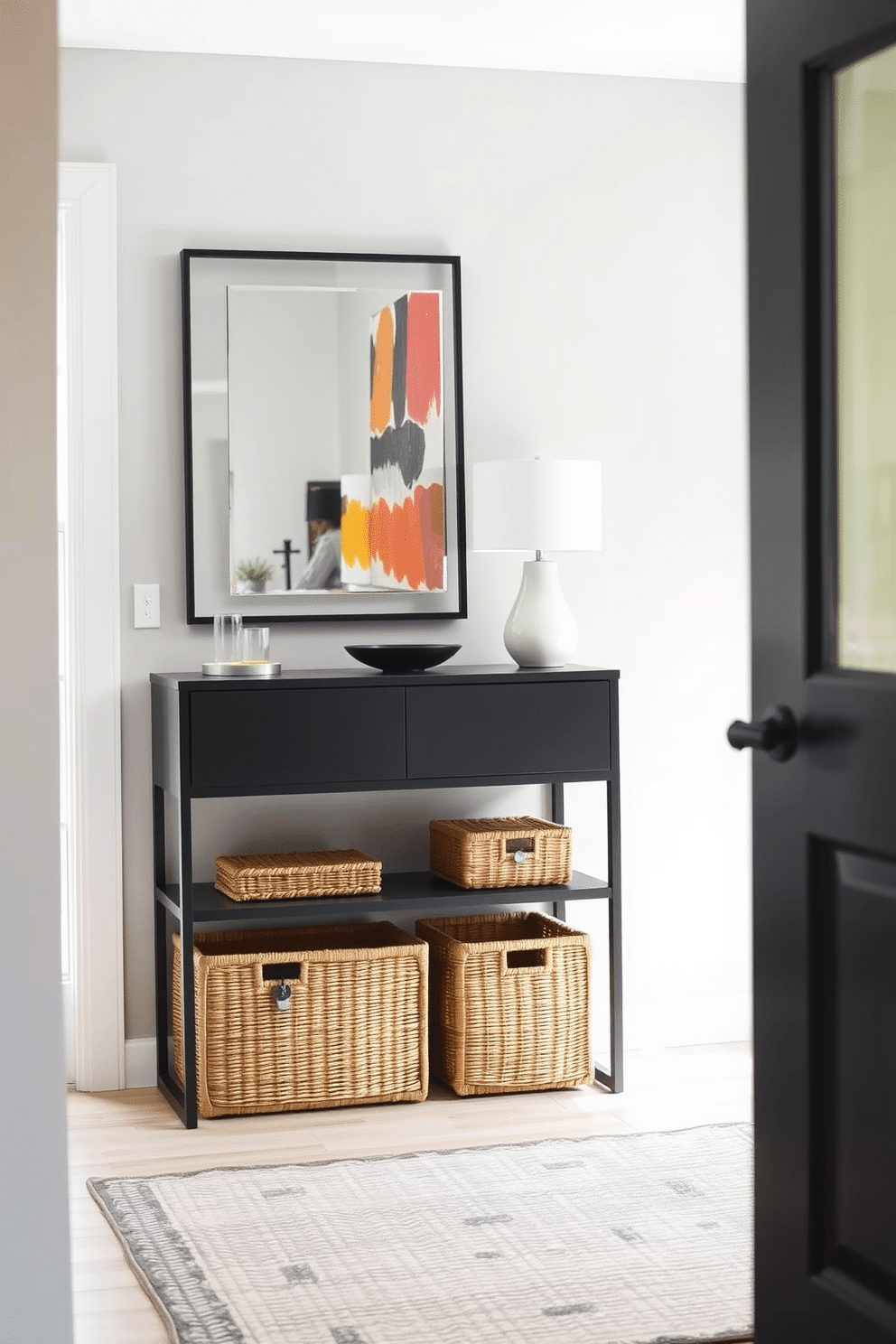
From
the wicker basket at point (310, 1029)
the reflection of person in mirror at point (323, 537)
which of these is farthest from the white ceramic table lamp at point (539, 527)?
the wicker basket at point (310, 1029)

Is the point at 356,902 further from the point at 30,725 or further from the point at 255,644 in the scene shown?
the point at 30,725

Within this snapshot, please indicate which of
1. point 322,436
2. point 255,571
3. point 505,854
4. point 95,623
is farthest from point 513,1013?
point 322,436

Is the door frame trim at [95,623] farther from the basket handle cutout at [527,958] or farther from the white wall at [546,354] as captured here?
the basket handle cutout at [527,958]

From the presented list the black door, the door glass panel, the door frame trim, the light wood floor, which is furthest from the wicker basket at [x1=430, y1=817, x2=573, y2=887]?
the door glass panel

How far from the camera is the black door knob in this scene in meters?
1.96

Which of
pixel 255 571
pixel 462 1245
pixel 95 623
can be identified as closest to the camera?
pixel 462 1245

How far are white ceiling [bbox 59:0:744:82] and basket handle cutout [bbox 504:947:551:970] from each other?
2299mm

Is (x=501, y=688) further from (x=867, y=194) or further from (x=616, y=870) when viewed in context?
(x=867, y=194)

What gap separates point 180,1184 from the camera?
3373mm

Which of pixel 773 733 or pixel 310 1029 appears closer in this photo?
pixel 773 733

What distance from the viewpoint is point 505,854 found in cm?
403

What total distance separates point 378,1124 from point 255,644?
1194 mm

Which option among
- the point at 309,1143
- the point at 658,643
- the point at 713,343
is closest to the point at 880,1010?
the point at 309,1143

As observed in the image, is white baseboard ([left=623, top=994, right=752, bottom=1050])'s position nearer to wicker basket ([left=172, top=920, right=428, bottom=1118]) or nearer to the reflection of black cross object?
wicker basket ([left=172, top=920, right=428, bottom=1118])
